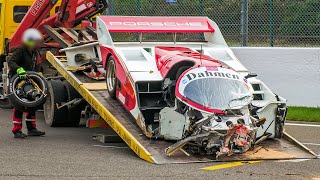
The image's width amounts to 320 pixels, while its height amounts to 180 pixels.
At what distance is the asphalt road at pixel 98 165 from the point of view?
10984 millimetres

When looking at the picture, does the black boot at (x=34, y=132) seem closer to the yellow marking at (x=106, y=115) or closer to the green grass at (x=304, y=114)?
the yellow marking at (x=106, y=115)

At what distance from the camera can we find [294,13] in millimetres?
18391

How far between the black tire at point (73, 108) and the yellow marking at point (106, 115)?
358mm

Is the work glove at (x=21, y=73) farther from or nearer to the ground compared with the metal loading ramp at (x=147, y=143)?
farther from the ground

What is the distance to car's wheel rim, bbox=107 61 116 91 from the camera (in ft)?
47.0

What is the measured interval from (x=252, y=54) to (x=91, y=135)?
540 cm

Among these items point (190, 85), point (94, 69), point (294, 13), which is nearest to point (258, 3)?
point (294, 13)

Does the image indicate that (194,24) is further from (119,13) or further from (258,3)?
(119,13)

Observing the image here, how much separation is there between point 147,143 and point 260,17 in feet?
24.0

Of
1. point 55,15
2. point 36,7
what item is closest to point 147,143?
point 55,15

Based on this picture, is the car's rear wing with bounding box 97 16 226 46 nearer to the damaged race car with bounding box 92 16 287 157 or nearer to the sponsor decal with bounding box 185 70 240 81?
the damaged race car with bounding box 92 16 287 157

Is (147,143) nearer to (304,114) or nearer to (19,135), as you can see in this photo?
(19,135)

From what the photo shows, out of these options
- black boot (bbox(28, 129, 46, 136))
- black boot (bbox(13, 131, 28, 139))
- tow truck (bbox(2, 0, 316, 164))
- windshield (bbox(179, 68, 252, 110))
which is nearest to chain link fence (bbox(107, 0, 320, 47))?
tow truck (bbox(2, 0, 316, 164))

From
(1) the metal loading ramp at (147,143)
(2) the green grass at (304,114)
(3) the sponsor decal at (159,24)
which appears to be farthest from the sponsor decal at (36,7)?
(2) the green grass at (304,114)
